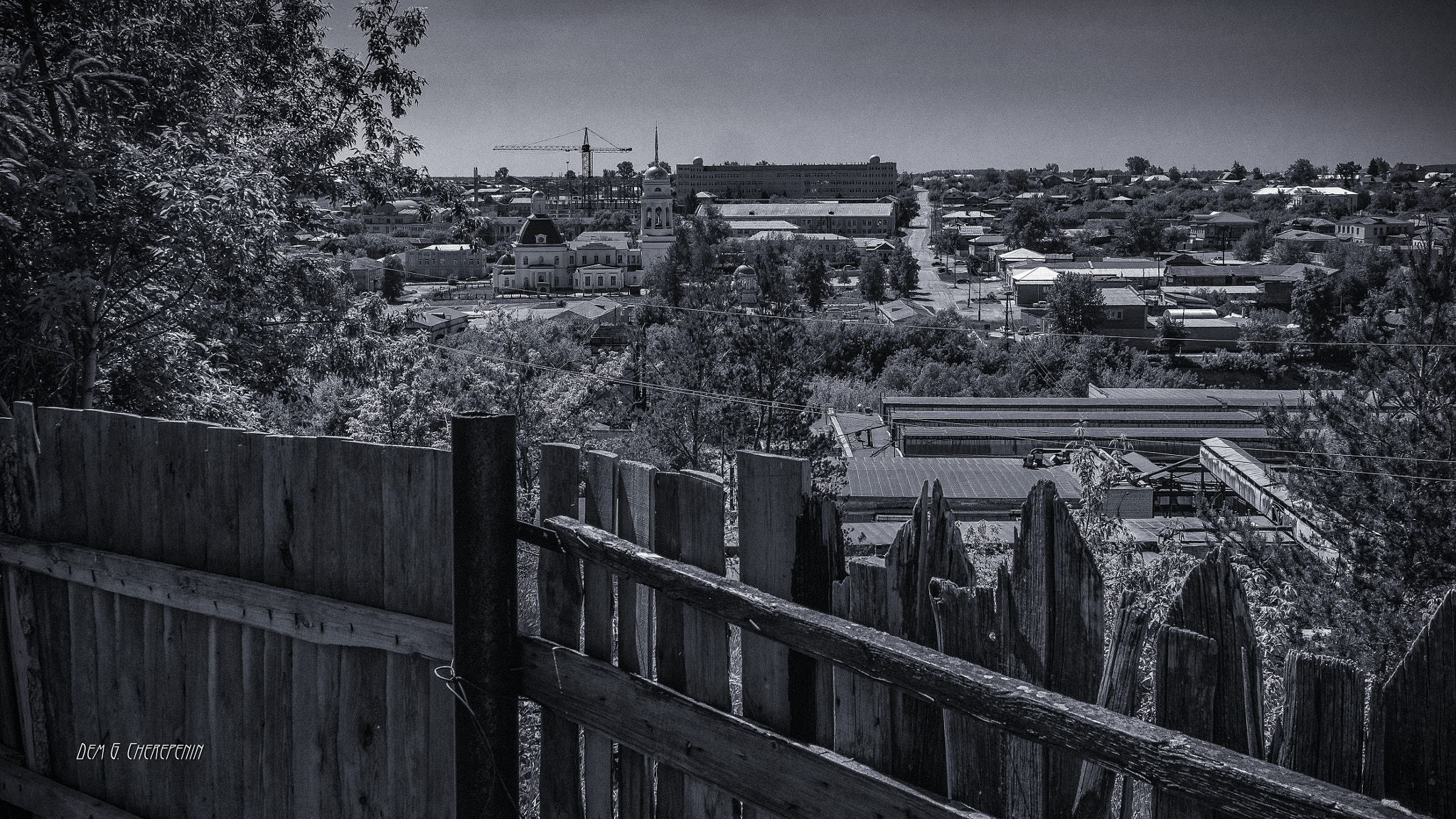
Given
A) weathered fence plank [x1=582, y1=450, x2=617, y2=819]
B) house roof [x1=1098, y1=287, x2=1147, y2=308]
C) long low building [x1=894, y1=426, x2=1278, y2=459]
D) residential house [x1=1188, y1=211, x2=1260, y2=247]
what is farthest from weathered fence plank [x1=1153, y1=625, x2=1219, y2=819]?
residential house [x1=1188, y1=211, x2=1260, y2=247]

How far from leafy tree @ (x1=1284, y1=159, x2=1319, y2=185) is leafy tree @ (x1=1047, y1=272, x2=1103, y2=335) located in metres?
126

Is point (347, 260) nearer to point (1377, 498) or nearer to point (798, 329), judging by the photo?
point (1377, 498)

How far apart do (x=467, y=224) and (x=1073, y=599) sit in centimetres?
1181

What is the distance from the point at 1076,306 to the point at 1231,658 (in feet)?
205

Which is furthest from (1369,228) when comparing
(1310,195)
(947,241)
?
(947,241)

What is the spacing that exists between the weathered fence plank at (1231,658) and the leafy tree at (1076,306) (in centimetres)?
6065

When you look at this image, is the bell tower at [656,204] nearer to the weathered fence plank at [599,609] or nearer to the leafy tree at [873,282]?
the leafy tree at [873,282]

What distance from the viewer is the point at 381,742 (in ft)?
8.14

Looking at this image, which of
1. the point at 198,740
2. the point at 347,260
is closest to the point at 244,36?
the point at 347,260

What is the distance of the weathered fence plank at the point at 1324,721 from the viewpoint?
4.76 ft

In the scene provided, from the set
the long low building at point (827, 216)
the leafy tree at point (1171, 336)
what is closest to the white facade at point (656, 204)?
the long low building at point (827, 216)

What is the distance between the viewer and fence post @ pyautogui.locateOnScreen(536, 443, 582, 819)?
2246 millimetres

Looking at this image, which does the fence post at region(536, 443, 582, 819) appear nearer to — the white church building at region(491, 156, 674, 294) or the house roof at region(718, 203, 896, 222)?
the white church building at region(491, 156, 674, 294)

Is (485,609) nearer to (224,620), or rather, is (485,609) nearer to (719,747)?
(719,747)
